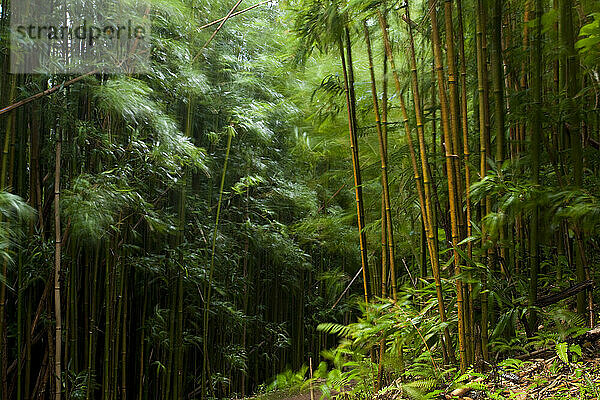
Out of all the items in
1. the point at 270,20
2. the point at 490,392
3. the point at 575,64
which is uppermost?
the point at 270,20

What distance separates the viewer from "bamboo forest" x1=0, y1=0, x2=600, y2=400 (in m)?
1.45

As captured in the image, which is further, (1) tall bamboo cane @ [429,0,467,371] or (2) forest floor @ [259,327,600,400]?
(1) tall bamboo cane @ [429,0,467,371]

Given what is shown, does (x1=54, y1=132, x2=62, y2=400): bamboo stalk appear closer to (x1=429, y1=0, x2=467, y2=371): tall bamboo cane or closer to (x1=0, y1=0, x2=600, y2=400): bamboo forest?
(x1=0, y1=0, x2=600, y2=400): bamboo forest

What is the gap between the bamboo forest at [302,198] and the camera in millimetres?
1447

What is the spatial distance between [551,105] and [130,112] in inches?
80.7

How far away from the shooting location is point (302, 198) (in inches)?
182

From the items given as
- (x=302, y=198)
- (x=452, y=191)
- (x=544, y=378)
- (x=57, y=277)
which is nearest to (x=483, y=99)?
(x=452, y=191)

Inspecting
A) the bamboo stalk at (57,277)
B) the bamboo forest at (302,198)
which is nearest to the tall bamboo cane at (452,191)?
the bamboo forest at (302,198)

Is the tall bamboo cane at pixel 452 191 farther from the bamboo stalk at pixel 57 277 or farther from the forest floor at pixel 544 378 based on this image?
the bamboo stalk at pixel 57 277

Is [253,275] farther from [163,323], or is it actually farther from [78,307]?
[78,307]

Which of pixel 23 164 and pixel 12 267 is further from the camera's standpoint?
pixel 23 164

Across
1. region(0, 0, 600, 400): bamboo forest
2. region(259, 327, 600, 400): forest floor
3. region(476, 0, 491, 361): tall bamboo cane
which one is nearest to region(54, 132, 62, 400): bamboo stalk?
region(0, 0, 600, 400): bamboo forest

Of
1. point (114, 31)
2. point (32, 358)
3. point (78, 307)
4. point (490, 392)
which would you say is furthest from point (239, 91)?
point (490, 392)

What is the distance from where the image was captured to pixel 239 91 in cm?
407
